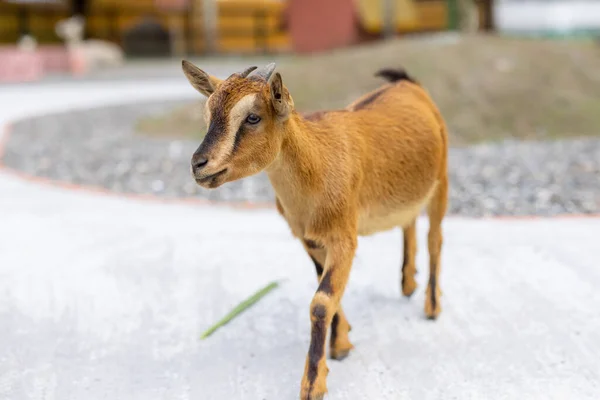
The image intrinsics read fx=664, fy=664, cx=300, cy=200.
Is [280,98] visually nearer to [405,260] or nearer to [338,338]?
[338,338]

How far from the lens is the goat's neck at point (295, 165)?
2.97 meters

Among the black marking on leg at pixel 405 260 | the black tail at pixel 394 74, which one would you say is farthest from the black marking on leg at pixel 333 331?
the black tail at pixel 394 74

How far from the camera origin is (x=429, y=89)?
1112 cm

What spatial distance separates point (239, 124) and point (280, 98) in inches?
7.7

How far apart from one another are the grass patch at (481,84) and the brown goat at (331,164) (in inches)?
246

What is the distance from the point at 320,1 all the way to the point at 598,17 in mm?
9021

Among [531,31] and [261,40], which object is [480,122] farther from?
[261,40]

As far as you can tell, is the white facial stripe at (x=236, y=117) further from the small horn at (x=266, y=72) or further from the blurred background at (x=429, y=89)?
the blurred background at (x=429, y=89)

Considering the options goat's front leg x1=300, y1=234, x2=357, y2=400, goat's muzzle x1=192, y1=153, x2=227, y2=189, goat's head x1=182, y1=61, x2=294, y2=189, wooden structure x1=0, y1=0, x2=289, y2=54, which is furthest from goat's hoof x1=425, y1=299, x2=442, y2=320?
wooden structure x1=0, y1=0, x2=289, y2=54

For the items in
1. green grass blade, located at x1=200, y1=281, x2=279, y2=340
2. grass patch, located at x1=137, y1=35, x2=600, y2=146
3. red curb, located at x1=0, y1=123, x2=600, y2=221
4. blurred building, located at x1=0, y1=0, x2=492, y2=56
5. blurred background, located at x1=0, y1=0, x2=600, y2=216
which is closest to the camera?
green grass blade, located at x1=200, y1=281, x2=279, y2=340

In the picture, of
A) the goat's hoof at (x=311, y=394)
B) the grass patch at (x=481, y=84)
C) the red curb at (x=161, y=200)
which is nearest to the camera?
the goat's hoof at (x=311, y=394)

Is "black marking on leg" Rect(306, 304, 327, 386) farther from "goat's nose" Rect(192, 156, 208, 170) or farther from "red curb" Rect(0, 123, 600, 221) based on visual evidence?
"red curb" Rect(0, 123, 600, 221)

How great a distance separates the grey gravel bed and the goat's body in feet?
8.74

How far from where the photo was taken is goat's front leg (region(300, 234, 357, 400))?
9.75ft
